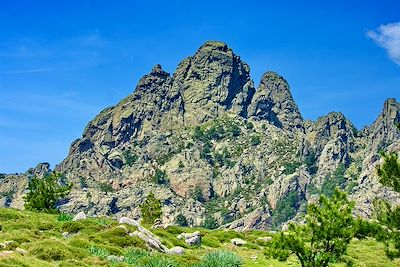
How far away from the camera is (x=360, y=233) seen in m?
28.0

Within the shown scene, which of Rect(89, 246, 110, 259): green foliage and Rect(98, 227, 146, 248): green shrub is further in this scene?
Rect(98, 227, 146, 248): green shrub

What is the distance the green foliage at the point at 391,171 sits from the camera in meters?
29.6

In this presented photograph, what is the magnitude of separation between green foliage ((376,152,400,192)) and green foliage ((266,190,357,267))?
564cm

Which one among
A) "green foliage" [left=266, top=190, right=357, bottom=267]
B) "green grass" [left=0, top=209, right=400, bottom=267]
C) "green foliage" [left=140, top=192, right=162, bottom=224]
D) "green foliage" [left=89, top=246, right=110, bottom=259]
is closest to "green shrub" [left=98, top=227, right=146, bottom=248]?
"green grass" [left=0, top=209, right=400, bottom=267]

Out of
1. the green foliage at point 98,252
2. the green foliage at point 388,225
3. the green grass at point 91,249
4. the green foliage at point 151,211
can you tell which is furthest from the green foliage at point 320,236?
the green foliage at point 151,211

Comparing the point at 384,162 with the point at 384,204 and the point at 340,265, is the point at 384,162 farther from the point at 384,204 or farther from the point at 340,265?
the point at 340,265

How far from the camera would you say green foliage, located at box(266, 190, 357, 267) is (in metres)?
24.8

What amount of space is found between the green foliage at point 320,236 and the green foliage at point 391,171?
564 centimetres

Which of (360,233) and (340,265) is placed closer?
(360,233)

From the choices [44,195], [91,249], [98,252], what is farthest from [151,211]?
[98,252]

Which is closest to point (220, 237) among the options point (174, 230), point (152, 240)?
point (174, 230)

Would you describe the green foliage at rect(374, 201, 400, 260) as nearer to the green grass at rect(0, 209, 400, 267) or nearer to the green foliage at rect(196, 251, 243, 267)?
the green grass at rect(0, 209, 400, 267)

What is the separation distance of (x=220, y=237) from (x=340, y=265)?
15.9 m

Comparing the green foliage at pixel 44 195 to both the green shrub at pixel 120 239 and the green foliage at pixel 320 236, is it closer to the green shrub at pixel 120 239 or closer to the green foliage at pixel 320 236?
the green shrub at pixel 120 239
